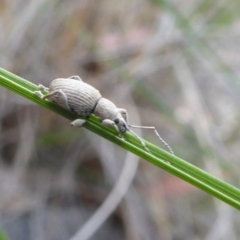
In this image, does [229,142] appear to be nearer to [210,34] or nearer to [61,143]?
[210,34]

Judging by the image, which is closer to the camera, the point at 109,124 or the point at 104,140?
the point at 109,124

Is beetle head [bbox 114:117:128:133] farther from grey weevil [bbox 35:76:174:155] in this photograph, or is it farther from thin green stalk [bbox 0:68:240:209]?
thin green stalk [bbox 0:68:240:209]

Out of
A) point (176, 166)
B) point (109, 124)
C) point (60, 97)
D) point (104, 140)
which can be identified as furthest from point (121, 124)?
point (104, 140)

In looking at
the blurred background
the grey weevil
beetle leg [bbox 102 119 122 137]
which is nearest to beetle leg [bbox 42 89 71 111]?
the grey weevil

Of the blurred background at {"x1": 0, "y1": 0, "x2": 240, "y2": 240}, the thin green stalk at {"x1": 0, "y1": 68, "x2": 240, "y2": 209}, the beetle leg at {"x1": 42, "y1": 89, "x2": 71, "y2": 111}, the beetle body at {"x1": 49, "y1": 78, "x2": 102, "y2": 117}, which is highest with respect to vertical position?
the blurred background at {"x1": 0, "y1": 0, "x2": 240, "y2": 240}

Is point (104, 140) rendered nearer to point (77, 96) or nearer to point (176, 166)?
point (77, 96)

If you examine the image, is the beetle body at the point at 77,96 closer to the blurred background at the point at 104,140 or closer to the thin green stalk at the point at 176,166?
the thin green stalk at the point at 176,166
